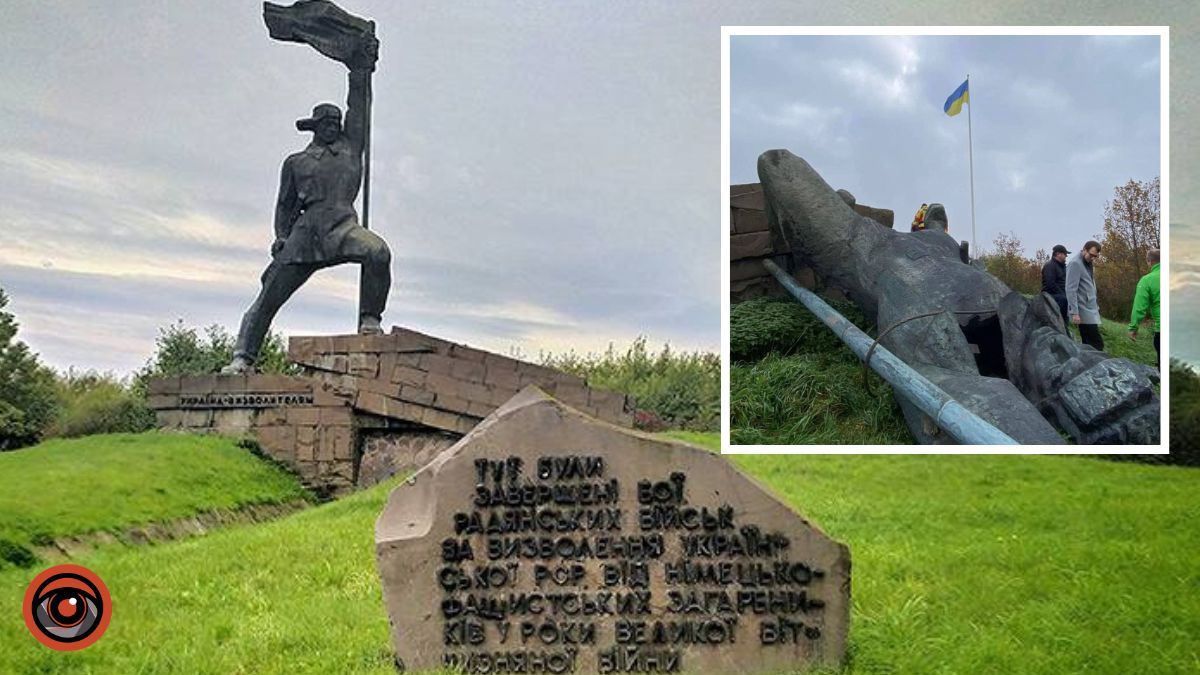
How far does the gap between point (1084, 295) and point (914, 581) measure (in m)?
2.23

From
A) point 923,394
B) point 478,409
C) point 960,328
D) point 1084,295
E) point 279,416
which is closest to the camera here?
point 923,394

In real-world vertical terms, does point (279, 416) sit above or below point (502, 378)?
below

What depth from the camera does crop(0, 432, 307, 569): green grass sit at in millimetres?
10133

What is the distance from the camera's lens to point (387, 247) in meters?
14.7

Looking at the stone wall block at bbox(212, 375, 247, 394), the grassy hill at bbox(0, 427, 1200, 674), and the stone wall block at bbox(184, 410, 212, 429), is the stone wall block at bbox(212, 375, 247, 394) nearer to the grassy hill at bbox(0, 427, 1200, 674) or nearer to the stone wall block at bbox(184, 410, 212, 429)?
the stone wall block at bbox(184, 410, 212, 429)

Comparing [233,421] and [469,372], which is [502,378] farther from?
[233,421]

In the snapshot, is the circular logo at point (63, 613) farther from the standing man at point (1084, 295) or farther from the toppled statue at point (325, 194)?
the toppled statue at point (325, 194)

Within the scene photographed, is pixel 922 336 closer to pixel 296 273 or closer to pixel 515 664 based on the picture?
pixel 515 664

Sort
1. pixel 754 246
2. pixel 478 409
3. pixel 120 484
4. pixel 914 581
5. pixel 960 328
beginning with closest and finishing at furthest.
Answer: pixel 914 581, pixel 960 328, pixel 754 246, pixel 120 484, pixel 478 409

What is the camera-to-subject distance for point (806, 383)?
7.84 metres

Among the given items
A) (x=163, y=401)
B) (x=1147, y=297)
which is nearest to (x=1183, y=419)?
(x=1147, y=297)

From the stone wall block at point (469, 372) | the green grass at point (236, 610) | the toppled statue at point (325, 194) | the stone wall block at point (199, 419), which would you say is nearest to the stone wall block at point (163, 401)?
the stone wall block at point (199, 419)

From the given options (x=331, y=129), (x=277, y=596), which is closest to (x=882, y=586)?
(x=277, y=596)

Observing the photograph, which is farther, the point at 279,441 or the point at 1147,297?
the point at 279,441
